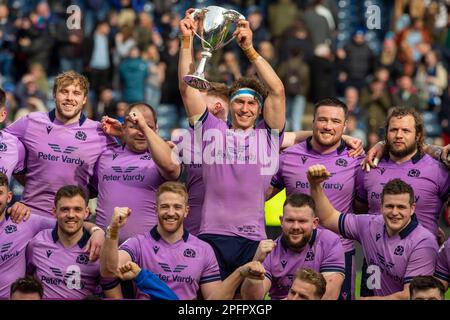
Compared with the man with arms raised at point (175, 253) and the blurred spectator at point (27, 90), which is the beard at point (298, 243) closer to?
the man with arms raised at point (175, 253)

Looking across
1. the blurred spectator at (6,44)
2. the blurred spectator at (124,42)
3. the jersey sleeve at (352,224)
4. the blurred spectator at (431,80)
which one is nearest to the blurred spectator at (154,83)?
the blurred spectator at (124,42)

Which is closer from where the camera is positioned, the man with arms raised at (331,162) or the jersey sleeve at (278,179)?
the man with arms raised at (331,162)

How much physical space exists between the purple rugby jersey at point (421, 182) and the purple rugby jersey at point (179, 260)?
147cm

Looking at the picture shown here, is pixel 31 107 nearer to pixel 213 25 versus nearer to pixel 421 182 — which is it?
pixel 213 25

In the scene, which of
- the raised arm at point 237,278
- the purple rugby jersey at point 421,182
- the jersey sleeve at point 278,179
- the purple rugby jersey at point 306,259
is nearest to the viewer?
the raised arm at point 237,278

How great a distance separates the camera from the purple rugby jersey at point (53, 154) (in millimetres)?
10516

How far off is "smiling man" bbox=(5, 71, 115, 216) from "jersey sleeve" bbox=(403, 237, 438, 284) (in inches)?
105

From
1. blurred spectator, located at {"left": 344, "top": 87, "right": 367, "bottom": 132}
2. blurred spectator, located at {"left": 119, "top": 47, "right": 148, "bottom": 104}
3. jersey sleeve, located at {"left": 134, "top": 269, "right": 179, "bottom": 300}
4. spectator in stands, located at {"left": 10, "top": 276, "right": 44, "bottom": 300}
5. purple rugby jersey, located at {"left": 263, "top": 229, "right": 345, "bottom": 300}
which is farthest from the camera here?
blurred spectator, located at {"left": 119, "top": 47, "right": 148, "bottom": 104}

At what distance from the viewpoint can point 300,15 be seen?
20812 mm

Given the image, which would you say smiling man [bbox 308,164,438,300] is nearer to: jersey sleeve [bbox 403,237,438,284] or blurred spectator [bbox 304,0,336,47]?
jersey sleeve [bbox 403,237,438,284]

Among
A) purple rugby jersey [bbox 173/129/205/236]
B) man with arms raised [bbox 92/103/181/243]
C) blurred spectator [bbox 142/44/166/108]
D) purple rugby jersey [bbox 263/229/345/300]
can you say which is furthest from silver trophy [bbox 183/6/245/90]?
blurred spectator [bbox 142/44/166/108]

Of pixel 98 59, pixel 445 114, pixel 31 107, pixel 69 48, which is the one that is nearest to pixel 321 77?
pixel 445 114

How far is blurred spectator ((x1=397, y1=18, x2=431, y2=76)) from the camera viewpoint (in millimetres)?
20766
